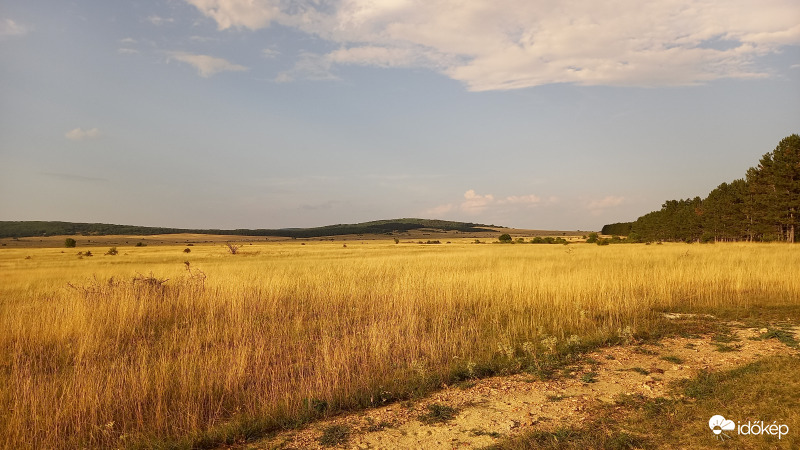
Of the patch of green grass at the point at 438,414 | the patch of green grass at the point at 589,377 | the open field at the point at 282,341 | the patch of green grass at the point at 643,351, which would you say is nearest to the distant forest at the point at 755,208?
the open field at the point at 282,341

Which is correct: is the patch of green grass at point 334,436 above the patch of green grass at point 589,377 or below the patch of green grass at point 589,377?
below

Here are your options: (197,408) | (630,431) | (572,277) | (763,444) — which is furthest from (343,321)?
(572,277)

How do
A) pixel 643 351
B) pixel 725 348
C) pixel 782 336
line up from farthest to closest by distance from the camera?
pixel 782 336
pixel 643 351
pixel 725 348

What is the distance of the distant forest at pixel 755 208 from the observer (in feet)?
143

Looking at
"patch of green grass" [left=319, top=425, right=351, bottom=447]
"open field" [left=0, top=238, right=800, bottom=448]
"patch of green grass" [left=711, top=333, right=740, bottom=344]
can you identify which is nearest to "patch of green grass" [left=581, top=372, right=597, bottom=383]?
"open field" [left=0, top=238, right=800, bottom=448]

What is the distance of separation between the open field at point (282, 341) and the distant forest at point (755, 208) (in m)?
37.7

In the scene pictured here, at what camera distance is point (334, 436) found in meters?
4.93

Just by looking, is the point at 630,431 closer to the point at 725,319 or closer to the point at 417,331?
the point at 417,331

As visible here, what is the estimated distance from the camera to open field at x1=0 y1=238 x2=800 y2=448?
5.62m

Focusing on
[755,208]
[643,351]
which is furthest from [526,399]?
[755,208]

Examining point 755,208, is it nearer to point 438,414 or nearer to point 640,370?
point 640,370

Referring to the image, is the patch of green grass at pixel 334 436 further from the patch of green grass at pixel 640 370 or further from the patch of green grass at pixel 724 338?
the patch of green grass at pixel 724 338

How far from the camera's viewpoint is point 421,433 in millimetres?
4953

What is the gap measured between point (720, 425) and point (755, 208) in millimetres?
64535
